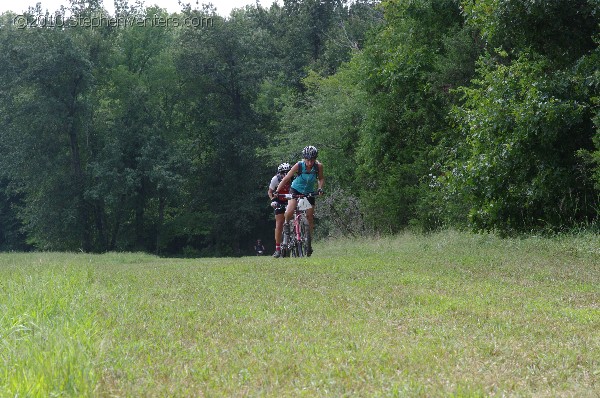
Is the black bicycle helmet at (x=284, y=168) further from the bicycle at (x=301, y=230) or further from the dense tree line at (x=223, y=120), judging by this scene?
the dense tree line at (x=223, y=120)

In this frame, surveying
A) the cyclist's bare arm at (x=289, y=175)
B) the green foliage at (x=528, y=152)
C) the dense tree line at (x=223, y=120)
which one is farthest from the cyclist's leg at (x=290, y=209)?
the dense tree line at (x=223, y=120)

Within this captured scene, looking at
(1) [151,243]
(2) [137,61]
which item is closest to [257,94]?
(2) [137,61]

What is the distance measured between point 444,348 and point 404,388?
3.28 ft

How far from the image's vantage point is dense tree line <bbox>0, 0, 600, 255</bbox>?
27.2 metres

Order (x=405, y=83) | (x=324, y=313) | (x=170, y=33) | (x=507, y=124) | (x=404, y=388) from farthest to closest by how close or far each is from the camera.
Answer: (x=170, y=33) → (x=405, y=83) → (x=507, y=124) → (x=324, y=313) → (x=404, y=388)

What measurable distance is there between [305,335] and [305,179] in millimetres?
9401

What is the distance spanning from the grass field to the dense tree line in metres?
10.7

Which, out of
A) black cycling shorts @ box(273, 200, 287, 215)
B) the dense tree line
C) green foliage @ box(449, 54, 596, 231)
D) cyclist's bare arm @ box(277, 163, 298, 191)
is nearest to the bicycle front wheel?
cyclist's bare arm @ box(277, 163, 298, 191)

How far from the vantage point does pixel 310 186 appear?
50.0ft

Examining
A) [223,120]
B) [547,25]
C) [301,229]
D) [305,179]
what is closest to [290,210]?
[301,229]

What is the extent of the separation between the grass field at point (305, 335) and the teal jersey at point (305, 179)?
16.7ft

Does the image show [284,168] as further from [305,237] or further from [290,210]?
[305,237]

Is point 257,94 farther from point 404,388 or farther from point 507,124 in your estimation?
point 404,388

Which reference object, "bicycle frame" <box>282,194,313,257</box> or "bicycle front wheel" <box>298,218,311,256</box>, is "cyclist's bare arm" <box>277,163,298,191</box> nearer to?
"bicycle frame" <box>282,194,313,257</box>
